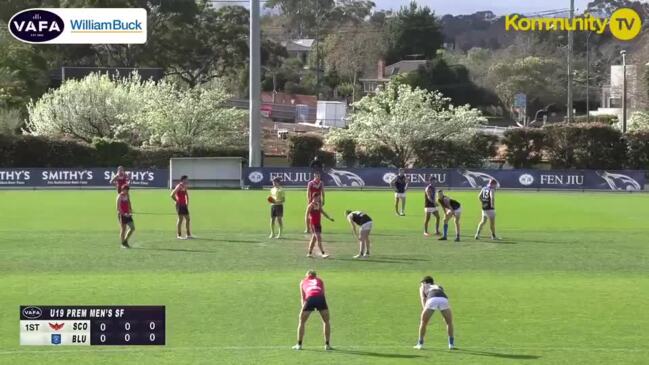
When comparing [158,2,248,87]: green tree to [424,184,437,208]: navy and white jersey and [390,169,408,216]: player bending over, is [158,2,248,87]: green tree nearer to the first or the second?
[390,169,408,216]: player bending over

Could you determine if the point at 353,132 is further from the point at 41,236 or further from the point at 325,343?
the point at 325,343

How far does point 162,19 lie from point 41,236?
6696 centimetres

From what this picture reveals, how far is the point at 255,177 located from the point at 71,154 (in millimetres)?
14842

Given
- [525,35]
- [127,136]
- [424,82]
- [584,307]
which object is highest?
[525,35]

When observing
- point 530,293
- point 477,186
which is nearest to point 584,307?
point 530,293

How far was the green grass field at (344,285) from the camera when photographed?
15.1 meters

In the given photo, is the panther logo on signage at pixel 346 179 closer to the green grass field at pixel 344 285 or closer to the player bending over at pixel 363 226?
the green grass field at pixel 344 285

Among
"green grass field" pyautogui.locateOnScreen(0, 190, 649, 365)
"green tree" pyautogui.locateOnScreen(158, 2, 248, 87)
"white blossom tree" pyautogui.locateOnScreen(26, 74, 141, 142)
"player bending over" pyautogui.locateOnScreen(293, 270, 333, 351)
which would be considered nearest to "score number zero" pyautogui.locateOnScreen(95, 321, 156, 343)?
"green grass field" pyautogui.locateOnScreen(0, 190, 649, 365)

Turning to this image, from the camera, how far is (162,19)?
94125mm

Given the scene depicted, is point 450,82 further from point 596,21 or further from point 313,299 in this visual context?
point 313,299

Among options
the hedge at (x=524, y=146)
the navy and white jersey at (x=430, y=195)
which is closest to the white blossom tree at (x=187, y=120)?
the hedge at (x=524, y=146)

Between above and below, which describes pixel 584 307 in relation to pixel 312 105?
below

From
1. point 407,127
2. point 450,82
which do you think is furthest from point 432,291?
point 450,82
